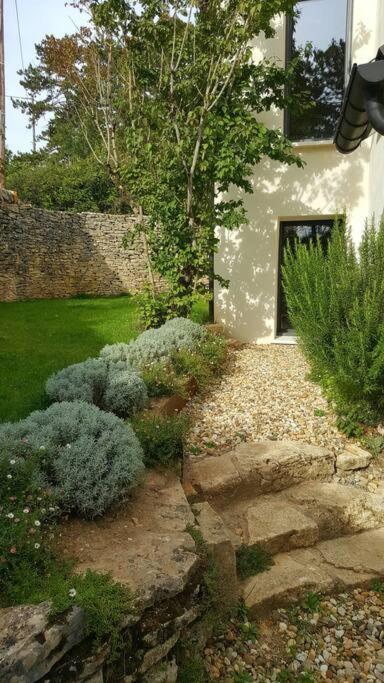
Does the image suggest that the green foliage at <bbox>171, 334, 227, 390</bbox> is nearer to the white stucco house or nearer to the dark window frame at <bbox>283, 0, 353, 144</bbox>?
the white stucco house

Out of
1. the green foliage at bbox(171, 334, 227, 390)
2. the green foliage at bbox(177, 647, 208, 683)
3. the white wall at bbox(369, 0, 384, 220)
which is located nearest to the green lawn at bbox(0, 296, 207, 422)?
the green foliage at bbox(171, 334, 227, 390)

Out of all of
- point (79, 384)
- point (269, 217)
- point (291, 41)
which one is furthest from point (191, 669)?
point (291, 41)

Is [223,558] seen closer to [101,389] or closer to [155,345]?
[101,389]

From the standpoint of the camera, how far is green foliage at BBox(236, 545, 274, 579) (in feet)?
10.3

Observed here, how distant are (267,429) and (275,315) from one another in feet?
11.9

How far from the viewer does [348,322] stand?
4.33 metres

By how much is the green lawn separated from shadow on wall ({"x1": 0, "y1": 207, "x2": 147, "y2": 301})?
1.51 m

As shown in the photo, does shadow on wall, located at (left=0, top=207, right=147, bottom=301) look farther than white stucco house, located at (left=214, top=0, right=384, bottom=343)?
Yes

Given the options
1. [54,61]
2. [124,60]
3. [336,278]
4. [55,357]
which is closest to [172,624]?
[336,278]

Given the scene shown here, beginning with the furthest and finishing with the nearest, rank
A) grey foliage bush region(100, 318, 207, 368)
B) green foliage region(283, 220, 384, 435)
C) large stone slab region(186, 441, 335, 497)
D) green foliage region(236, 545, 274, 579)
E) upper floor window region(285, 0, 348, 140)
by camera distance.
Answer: upper floor window region(285, 0, 348, 140)
grey foliage bush region(100, 318, 207, 368)
green foliage region(283, 220, 384, 435)
large stone slab region(186, 441, 335, 497)
green foliage region(236, 545, 274, 579)

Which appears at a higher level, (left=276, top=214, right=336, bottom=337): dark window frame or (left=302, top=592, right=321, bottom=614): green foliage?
(left=276, top=214, right=336, bottom=337): dark window frame

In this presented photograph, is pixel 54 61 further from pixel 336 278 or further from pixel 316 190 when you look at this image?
pixel 336 278

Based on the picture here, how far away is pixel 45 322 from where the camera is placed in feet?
27.2

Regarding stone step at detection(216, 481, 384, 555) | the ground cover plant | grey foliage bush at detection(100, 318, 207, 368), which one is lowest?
stone step at detection(216, 481, 384, 555)
